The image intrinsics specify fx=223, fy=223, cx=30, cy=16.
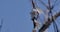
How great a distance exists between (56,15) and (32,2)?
1.99 ft

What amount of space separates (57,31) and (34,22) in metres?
0.60

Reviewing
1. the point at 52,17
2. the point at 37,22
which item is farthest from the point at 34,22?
the point at 52,17

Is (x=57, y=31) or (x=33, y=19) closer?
(x=57, y=31)

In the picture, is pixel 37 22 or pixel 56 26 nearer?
pixel 56 26

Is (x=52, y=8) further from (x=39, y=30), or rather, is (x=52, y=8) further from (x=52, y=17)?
(x=39, y=30)

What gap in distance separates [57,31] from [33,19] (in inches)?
26.1

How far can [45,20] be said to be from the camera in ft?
15.4

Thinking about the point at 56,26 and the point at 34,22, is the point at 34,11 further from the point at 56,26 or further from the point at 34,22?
the point at 56,26

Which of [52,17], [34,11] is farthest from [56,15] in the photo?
[34,11]

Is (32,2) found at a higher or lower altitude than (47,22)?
higher

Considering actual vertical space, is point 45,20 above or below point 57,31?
above

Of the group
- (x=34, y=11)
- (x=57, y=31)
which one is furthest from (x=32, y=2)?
(x=57, y=31)

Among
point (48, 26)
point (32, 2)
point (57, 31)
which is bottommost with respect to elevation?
point (57, 31)

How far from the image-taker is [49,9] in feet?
14.5
